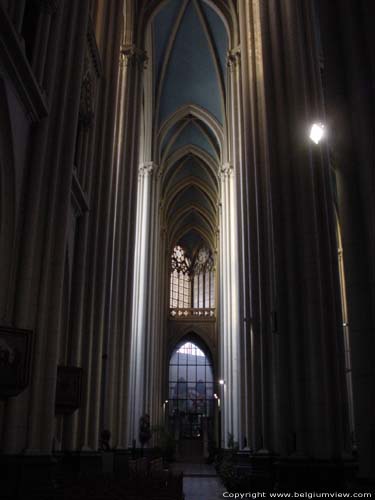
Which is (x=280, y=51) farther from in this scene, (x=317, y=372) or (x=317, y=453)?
(x=317, y=453)

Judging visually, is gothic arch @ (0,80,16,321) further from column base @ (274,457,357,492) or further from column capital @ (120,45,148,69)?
column capital @ (120,45,148,69)

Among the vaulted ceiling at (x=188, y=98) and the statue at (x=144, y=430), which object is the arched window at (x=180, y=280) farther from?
the statue at (x=144, y=430)

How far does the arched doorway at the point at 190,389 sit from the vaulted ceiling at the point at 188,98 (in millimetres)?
9208

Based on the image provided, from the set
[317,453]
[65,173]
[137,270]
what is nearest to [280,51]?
[65,173]

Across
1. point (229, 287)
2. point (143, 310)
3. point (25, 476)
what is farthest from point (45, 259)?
point (229, 287)

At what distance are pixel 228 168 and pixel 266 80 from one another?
15.1m

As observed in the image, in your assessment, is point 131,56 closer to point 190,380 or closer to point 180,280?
point 180,280

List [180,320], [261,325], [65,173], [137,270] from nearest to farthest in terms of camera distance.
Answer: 1. [65,173]
2. [261,325]
3. [137,270]
4. [180,320]

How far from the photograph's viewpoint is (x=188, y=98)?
27797 mm

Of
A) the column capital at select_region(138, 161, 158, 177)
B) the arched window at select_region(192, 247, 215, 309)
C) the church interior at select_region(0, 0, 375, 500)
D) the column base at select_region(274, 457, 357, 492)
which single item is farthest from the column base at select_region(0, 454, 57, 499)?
the arched window at select_region(192, 247, 215, 309)

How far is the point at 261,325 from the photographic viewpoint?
1286 centimetres

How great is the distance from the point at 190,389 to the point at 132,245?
23.2 meters

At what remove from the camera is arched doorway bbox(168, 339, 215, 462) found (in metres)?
37.1

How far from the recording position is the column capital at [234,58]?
19.4 meters
